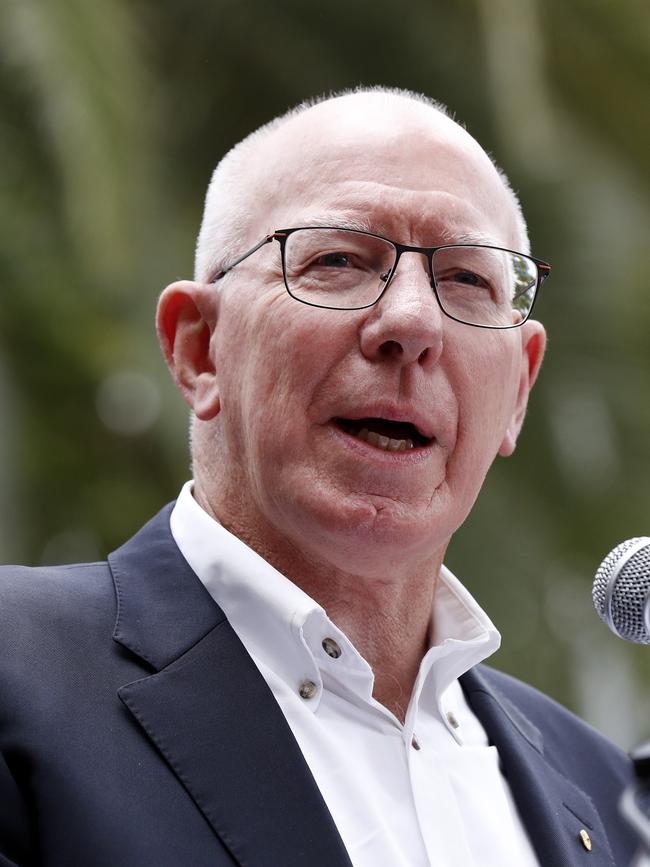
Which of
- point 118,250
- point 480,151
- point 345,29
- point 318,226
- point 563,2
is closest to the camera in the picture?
point 318,226

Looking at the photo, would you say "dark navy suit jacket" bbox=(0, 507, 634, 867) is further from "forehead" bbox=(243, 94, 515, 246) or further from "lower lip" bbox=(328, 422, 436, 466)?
"forehead" bbox=(243, 94, 515, 246)

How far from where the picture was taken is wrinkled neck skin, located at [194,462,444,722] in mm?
3373

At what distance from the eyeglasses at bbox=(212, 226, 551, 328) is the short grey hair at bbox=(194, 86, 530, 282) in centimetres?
11

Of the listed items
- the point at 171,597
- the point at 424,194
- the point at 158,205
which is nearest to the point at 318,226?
the point at 424,194

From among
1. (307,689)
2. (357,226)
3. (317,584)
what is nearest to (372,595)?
(317,584)

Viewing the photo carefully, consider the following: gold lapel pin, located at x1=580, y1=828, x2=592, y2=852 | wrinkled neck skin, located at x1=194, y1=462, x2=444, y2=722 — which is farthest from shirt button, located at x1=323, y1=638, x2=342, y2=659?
gold lapel pin, located at x1=580, y1=828, x2=592, y2=852

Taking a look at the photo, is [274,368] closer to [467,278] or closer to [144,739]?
[467,278]

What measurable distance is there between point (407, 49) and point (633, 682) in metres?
4.25

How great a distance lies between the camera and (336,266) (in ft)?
11.0

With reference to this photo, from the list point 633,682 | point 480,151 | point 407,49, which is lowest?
point 633,682

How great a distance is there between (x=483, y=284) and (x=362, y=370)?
0.47m

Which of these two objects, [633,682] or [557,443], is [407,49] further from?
[633,682]

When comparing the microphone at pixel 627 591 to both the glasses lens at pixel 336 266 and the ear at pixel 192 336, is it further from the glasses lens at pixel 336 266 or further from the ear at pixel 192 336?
the ear at pixel 192 336

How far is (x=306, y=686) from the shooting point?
3.13m
